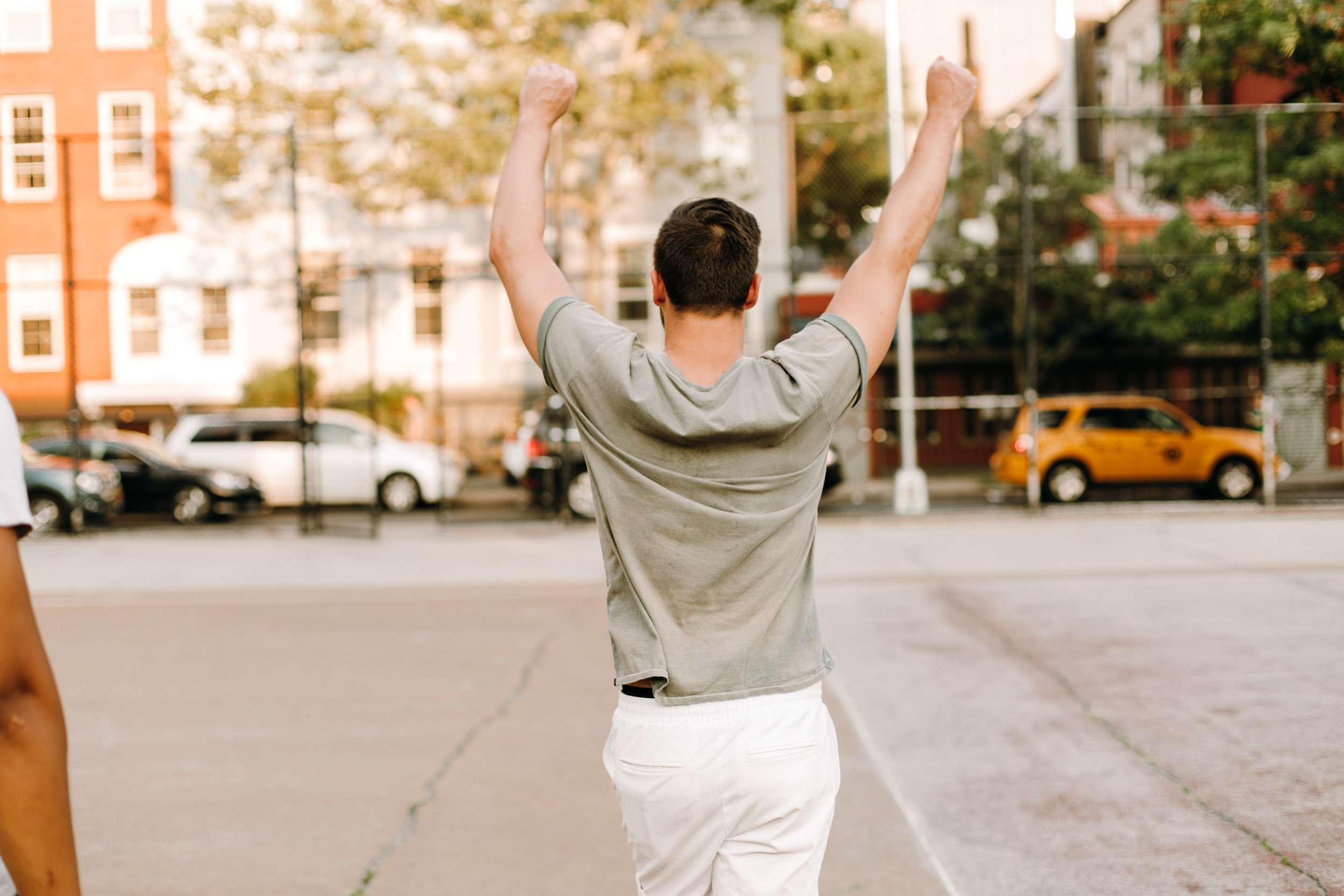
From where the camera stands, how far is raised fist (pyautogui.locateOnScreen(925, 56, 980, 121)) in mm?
2232

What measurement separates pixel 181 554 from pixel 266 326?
37.6 feet

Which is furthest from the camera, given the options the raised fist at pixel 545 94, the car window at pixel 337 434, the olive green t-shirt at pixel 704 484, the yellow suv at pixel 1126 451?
the car window at pixel 337 434

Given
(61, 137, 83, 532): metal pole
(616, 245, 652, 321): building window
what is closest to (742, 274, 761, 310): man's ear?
(61, 137, 83, 532): metal pole

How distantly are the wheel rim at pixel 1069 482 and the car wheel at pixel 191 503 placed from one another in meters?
13.2

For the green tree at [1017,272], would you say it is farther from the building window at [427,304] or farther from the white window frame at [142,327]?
the white window frame at [142,327]

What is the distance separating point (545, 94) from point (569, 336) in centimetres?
53

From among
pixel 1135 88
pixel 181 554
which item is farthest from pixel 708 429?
pixel 1135 88

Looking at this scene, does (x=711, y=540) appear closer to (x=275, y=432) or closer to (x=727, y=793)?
(x=727, y=793)

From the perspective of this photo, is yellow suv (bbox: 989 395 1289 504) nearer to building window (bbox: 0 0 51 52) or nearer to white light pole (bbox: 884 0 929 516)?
white light pole (bbox: 884 0 929 516)

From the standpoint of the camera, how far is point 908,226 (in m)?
2.07

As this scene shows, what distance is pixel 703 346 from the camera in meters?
1.99

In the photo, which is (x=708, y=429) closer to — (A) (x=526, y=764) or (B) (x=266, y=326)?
(A) (x=526, y=764)

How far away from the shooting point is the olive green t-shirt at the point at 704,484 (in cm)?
188

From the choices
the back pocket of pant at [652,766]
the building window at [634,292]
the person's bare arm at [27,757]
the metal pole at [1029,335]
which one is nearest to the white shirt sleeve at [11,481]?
the person's bare arm at [27,757]
